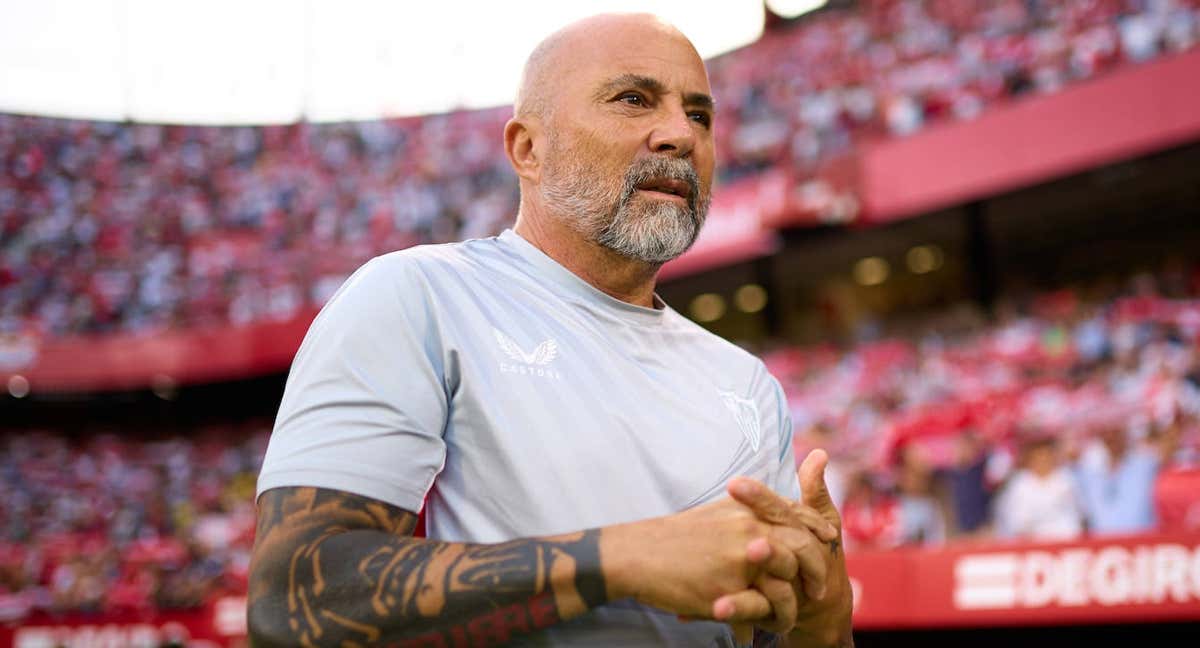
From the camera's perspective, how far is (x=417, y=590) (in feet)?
3.92

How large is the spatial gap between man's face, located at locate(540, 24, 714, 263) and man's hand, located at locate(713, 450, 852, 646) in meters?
0.45

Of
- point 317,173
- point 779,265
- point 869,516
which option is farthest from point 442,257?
point 317,173

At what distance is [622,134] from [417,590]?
2.52 feet

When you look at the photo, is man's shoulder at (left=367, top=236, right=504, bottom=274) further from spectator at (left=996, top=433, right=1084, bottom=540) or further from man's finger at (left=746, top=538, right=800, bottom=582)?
spectator at (left=996, top=433, right=1084, bottom=540)

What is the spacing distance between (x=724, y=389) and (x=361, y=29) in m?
26.6

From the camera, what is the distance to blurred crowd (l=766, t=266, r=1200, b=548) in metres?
6.89

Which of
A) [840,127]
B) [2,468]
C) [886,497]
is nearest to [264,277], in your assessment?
[2,468]

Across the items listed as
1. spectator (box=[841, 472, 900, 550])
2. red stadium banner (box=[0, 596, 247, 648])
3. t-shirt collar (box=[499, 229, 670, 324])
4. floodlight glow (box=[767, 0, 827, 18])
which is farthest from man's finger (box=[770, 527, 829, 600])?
floodlight glow (box=[767, 0, 827, 18])

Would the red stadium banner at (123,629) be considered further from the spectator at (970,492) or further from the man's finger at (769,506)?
the man's finger at (769,506)

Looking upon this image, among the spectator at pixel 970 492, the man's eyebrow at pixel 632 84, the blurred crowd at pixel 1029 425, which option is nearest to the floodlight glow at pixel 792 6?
the blurred crowd at pixel 1029 425

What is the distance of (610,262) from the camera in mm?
1718

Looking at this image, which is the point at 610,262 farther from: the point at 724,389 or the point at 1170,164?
the point at 1170,164

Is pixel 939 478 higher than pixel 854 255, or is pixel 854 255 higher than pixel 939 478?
pixel 854 255

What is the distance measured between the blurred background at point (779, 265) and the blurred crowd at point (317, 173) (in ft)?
0.22
